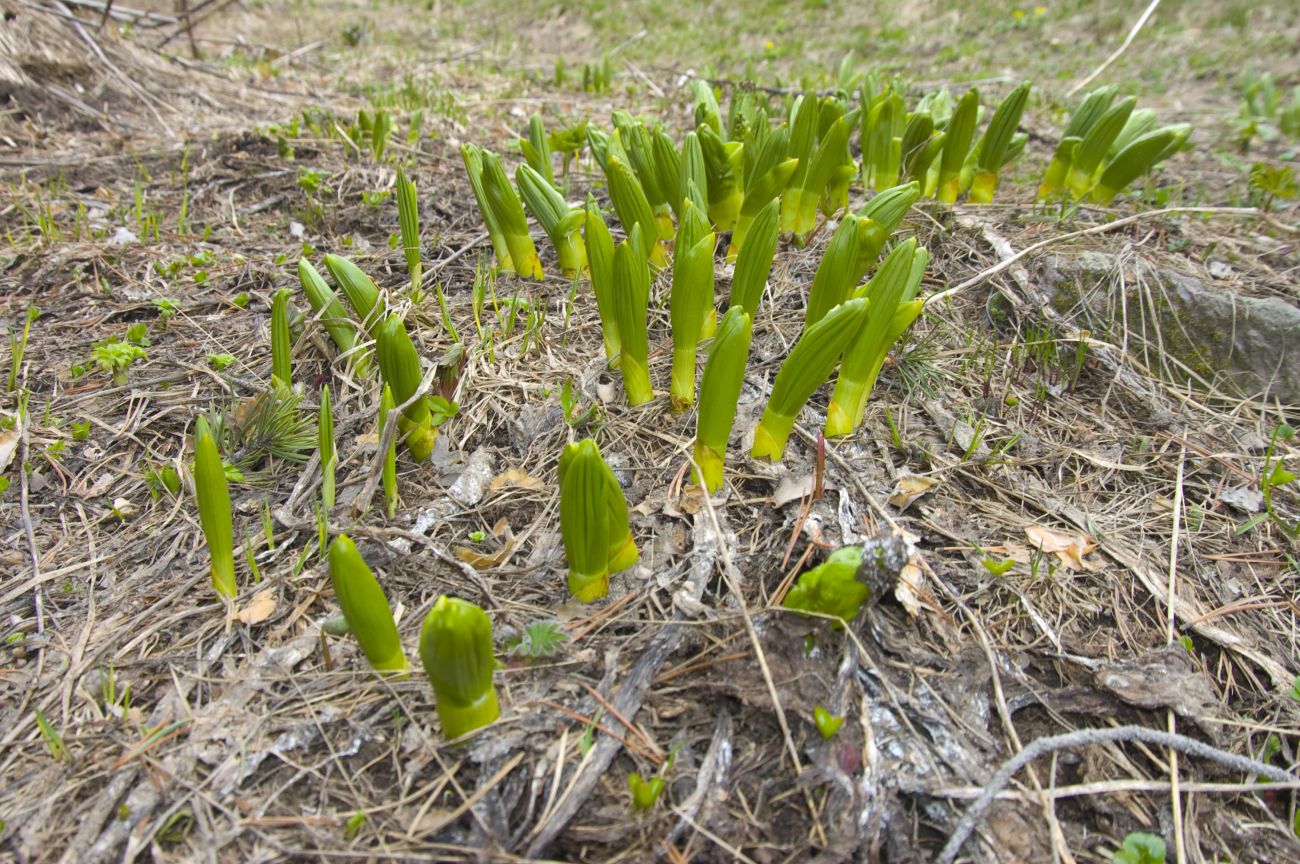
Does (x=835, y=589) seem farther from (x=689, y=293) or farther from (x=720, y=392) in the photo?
(x=689, y=293)

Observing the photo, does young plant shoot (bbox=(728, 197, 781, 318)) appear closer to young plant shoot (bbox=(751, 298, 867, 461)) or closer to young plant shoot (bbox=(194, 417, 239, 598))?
young plant shoot (bbox=(751, 298, 867, 461))

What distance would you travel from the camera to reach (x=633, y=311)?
2070mm

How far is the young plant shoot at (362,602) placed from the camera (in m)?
1.43

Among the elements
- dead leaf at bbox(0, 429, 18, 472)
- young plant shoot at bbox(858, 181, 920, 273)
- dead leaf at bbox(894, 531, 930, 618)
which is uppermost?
young plant shoot at bbox(858, 181, 920, 273)

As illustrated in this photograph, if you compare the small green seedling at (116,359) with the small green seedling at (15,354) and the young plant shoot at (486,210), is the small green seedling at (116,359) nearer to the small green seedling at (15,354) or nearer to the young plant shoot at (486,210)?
the small green seedling at (15,354)

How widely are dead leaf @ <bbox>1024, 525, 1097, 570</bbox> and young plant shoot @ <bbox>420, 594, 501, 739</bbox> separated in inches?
53.5

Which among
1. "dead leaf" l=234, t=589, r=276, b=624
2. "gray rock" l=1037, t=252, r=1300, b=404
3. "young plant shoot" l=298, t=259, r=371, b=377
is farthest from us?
"gray rock" l=1037, t=252, r=1300, b=404

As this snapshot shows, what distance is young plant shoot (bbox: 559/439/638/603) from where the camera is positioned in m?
1.56

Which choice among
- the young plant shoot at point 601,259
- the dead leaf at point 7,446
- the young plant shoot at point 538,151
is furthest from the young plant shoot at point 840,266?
the dead leaf at point 7,446

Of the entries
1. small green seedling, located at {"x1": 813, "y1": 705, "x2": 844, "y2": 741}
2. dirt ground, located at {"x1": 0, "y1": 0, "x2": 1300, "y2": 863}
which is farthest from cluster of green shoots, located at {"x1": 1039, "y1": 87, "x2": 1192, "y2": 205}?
small green seedling, located at {"x1": 813, "y1": 705, "x2": 844, "y2": 741}

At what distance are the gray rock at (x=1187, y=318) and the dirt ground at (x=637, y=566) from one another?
23mm

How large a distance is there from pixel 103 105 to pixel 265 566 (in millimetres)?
3679

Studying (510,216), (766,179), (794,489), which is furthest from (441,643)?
(766,179)

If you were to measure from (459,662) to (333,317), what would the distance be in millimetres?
1369
